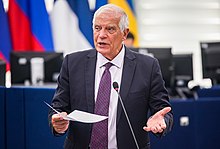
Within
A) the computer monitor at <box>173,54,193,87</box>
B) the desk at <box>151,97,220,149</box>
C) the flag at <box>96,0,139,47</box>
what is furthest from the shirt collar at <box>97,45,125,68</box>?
the flag at <box>96,0,139,47</box>

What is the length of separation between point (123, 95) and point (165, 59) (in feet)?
7.18

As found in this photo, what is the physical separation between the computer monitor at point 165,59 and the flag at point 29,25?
218 cm

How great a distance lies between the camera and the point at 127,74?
1980 millimetres

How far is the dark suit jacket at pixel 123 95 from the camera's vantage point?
1.93 metres

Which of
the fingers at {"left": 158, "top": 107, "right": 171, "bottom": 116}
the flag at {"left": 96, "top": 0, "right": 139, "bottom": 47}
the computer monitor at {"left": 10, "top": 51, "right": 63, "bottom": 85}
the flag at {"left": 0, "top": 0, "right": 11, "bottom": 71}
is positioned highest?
the flag at {"left": 96, "top": 0, "right": 139, "bottom": 47}

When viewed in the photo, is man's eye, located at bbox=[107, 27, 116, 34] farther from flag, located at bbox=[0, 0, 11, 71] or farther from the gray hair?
flag, located at bbox=[0, 0, 11, 71]

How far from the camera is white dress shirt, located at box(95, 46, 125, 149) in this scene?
1936mm

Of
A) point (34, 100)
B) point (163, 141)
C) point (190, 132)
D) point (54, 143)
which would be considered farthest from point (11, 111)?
point (190, 132)

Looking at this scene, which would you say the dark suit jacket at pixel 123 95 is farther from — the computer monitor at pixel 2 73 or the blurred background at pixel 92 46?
the computer monitor at pixel 2 73

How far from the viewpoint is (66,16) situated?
604 centimetres

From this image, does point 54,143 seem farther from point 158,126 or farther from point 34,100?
point 158,126

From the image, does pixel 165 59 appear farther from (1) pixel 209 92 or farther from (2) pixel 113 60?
(2) pixel 113 60

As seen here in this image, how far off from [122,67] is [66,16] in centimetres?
416

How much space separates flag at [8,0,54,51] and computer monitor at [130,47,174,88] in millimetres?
2176
